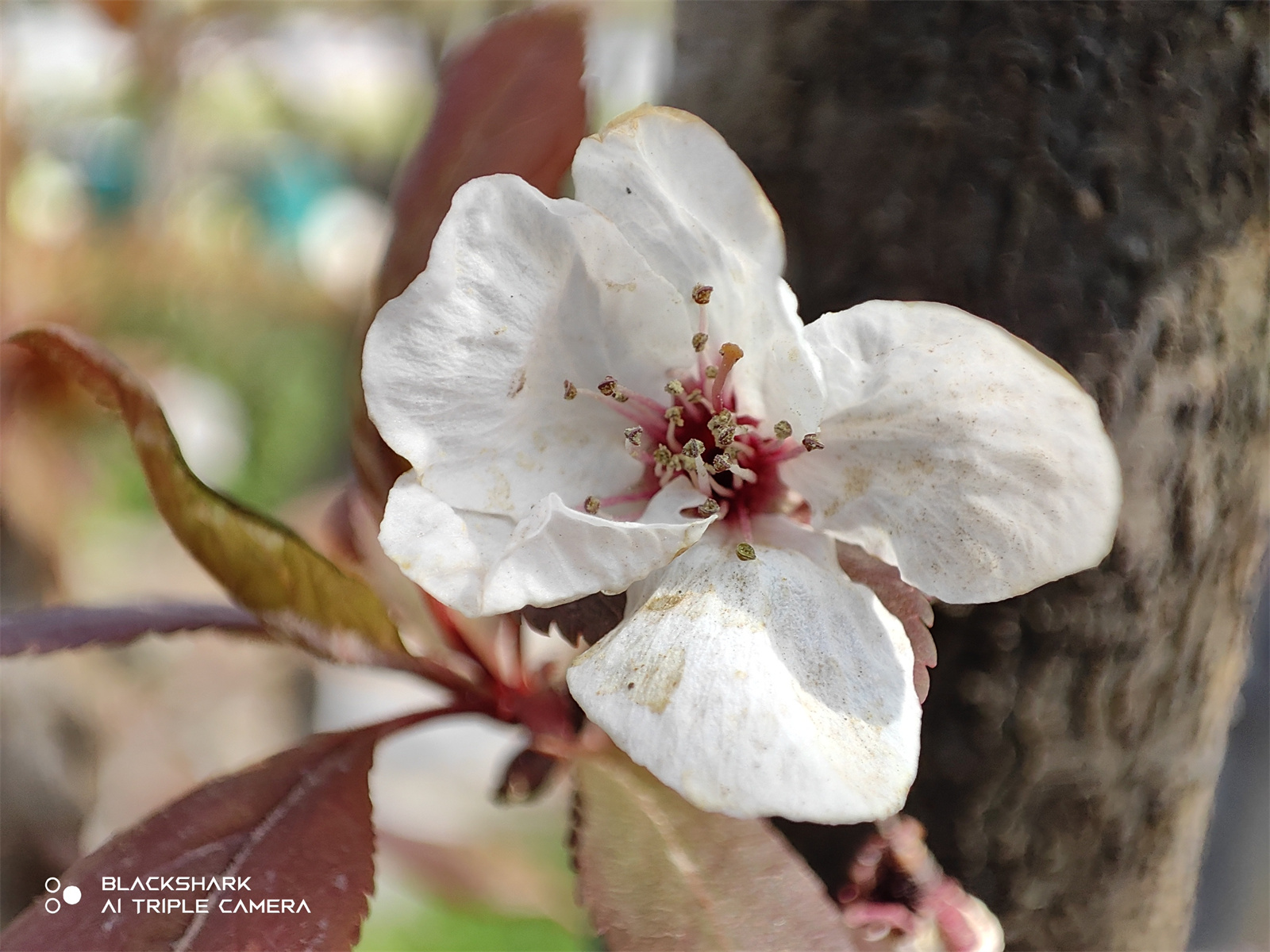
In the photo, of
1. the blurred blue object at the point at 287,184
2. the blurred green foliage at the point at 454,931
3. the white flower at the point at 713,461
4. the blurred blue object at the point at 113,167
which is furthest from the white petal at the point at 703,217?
the blurred blue object at the point at 287,184

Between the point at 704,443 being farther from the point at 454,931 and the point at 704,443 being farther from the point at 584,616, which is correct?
the point at 454,931

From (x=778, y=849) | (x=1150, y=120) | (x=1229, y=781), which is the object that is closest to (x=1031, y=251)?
(x=1150, y=120)

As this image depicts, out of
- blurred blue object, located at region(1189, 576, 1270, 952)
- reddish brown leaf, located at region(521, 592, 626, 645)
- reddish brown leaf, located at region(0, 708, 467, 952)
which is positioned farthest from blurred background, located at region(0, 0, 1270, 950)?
reddish brown leaf, located at region(521, 592, 626, 645)

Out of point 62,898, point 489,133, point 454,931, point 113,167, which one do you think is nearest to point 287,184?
point 113,167

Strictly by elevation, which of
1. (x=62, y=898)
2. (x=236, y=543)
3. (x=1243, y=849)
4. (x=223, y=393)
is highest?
(x=236, y=543)

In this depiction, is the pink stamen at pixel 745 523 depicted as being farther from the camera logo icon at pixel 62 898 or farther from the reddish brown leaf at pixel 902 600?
the camera logo icon at pixel 62 898
